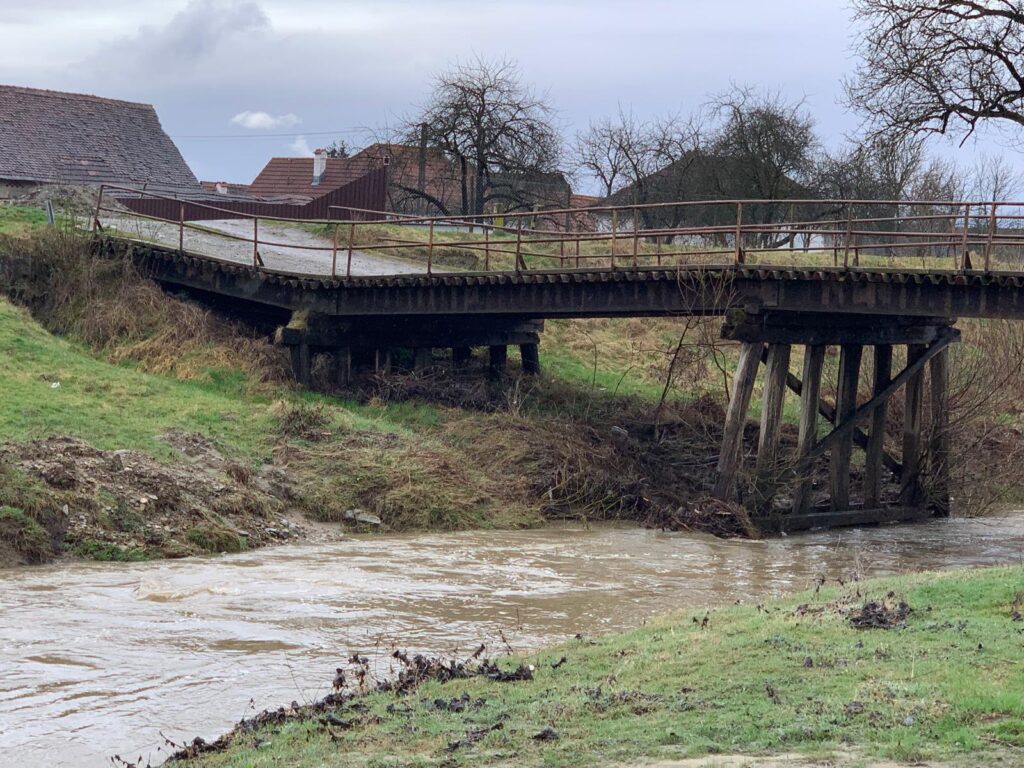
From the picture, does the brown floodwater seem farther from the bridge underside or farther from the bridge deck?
the bridge deck

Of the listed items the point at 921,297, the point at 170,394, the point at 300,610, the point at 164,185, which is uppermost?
the point at 164,185

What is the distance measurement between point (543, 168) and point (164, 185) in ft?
41.5

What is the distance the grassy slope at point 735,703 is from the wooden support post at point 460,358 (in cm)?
1617

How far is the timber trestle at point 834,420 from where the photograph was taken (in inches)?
764

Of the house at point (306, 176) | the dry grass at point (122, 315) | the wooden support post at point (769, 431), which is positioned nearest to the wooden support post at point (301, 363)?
the dry grass at point (122, 315)

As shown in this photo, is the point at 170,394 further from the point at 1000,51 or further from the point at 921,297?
the point at 1000,51

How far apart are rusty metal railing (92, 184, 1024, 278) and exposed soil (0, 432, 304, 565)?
588cm

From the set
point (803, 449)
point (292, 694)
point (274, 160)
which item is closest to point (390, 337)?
point (803, 449)

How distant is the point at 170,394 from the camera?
809 inches

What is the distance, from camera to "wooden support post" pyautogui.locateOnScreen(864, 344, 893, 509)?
2089 centimetres

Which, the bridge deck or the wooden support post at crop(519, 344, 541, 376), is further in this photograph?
the wooden support post at crop(519, 344, 541, 376)

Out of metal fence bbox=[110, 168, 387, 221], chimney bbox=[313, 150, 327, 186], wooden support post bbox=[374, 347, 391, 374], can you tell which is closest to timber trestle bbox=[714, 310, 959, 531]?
wooden support post bbox=[374, 347, 391, 374]

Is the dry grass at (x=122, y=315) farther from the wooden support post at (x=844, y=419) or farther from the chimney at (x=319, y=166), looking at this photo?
the chimney at (x=319, y=166)

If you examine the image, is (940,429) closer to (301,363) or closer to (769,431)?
(769,431)
